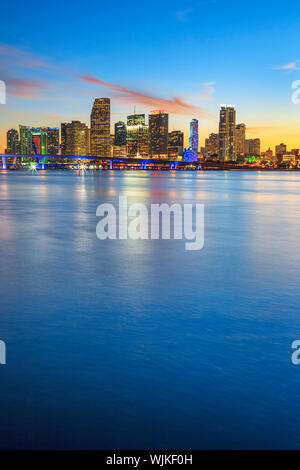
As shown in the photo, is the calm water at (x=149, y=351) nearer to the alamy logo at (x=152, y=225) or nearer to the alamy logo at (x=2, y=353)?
the alamy logo at (x=2, y=353)

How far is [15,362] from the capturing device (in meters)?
6.11

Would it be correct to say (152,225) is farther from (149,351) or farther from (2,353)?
(2,353)

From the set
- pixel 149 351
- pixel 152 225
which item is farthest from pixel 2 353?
pixel 152 225

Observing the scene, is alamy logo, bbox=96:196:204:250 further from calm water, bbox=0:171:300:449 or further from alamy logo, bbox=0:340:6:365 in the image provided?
alamy logo, bbox=0:340:6:365

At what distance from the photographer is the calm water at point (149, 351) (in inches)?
181

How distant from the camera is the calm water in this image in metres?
4.59

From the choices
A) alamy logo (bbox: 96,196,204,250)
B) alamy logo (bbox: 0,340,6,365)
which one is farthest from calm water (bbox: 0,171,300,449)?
alamy logo (bbox: 96,196,204,250)

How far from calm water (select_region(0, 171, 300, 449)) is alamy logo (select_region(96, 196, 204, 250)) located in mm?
3677

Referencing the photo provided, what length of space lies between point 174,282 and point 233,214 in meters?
17.5

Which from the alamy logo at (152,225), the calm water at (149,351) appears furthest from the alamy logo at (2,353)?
the alamy logo at (152,225)

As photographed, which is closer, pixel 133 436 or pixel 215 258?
pixel 133 436

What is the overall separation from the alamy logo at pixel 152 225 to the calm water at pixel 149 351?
3.68m
